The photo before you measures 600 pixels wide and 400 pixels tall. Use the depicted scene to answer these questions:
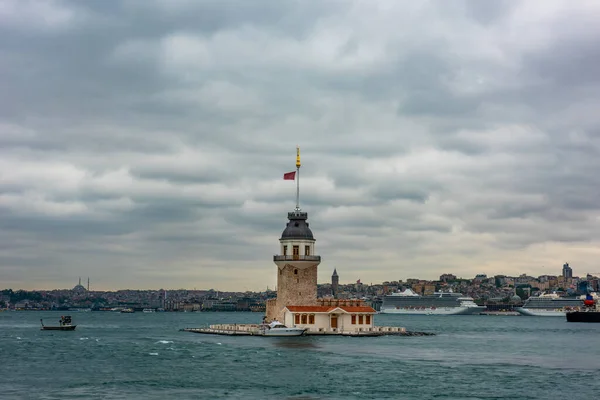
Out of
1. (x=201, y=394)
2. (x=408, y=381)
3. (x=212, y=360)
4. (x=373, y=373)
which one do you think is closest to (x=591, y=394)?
(x=408, y=381)

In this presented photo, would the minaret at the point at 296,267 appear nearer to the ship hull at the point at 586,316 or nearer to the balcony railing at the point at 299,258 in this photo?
the balcony railing at the point at 299,258

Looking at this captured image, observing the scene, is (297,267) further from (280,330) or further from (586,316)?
(586,316)

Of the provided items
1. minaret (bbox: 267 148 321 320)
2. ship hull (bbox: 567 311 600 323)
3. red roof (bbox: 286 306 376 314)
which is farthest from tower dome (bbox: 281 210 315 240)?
ship hull (bbox: 567 311 600 323)

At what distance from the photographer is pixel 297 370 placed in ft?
183

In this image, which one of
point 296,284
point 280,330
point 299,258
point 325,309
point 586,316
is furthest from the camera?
point 586,316

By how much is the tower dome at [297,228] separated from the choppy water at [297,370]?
10242 mm

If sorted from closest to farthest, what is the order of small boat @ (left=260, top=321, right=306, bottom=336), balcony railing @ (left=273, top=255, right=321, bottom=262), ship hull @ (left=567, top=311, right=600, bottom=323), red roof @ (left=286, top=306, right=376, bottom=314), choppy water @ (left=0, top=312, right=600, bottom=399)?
choppy water @ (left=0, top=312, right=600, bottom=399) → small boat @ (left=260, top=321, right=306, bottom=336) → red roof @ (left=286, top=306, right=376, bottom=314) → balcony railing @ (left=273, top=255, right=321, bottom=262) → ship hull @ (left=567, top=311, right=600, bottom=323)

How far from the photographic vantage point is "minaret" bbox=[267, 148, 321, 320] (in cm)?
8475

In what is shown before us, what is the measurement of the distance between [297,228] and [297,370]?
31.6 meters

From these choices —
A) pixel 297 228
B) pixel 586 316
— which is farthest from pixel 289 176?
pixel 586 316

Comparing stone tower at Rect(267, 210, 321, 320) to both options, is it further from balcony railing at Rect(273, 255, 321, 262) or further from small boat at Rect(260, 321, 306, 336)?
small boat at Rect(260, 321, 306, 336)

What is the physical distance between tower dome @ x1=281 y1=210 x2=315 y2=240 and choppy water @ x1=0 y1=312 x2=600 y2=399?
403 inches

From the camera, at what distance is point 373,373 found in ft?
180

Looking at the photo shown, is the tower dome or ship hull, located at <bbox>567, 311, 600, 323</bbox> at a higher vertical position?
the tower dome
